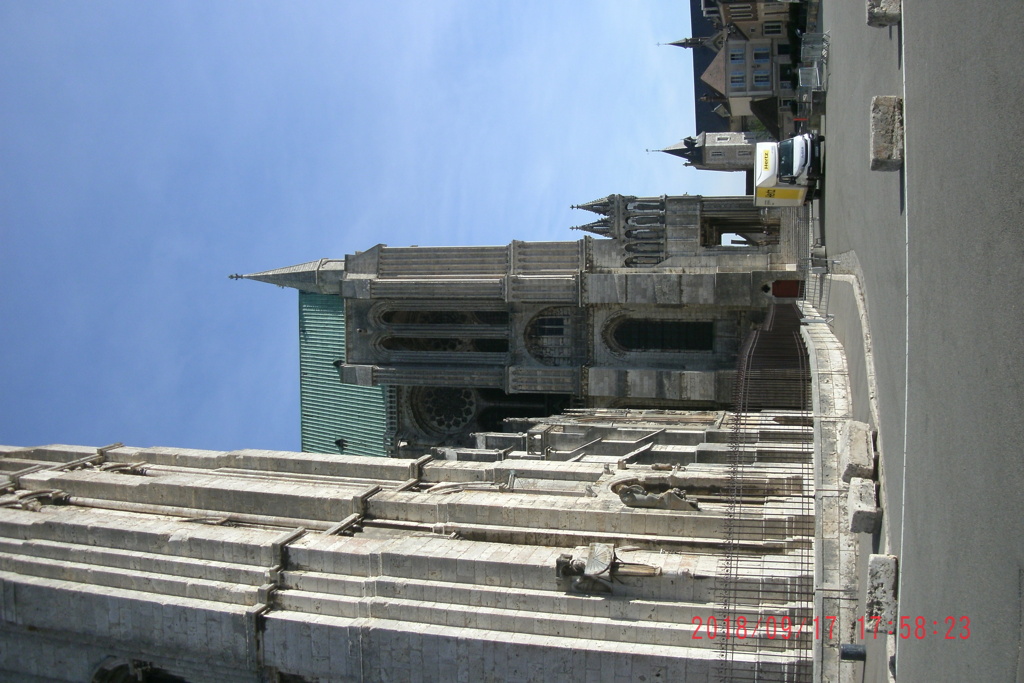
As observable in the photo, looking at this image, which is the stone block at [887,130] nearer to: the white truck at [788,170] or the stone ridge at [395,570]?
the stone ridge at [395,570]

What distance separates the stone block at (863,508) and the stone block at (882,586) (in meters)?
1.17

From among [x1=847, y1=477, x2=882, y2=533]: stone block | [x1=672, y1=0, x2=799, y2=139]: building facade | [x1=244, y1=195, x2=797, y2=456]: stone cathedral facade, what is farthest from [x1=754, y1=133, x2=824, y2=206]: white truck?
[x1=672, y1=0, x2=799, y2=139]: building facade

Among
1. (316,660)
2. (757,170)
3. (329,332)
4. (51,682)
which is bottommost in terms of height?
(51,682)

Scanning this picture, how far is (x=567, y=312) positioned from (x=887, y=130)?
75.9ft

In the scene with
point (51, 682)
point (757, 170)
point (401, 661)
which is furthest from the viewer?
point (757, 170)

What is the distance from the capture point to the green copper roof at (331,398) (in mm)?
38781

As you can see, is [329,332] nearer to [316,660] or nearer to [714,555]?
[316,660]

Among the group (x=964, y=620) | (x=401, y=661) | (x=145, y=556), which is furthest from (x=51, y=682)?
(x=964, y=620)

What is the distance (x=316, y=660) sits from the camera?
16125 mm

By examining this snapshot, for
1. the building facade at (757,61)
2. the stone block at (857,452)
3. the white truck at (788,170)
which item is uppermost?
the building facade at (757,61)

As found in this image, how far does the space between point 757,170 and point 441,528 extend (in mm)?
12745

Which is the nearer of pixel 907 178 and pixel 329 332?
pixel 907 178
